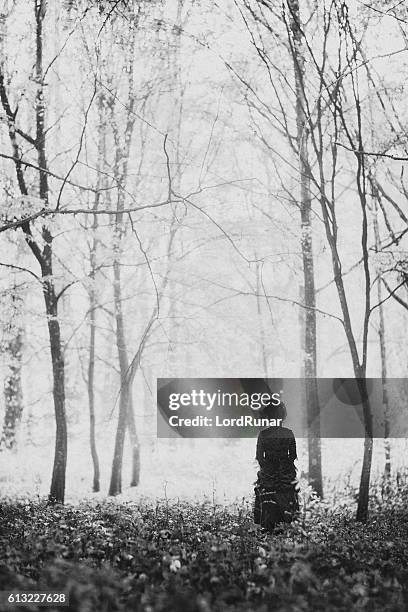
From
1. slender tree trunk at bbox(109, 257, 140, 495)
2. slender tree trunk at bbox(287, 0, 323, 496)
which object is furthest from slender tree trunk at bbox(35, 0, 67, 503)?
slender tree trunk at bbox(287, 0, 323, 496)

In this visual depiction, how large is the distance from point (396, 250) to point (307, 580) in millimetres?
6015

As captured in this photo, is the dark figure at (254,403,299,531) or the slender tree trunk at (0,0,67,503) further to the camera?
the slender tree trunk at (0,0,67,503)

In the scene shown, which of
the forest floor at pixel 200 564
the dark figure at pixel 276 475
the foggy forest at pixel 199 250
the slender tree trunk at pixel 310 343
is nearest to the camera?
the forest floor at pixel 200 564

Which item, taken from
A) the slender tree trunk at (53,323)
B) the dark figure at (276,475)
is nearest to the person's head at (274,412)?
the dark figure at (276,475)

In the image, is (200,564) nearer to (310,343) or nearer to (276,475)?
(276,475)

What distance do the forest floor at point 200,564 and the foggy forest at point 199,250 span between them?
28 mm

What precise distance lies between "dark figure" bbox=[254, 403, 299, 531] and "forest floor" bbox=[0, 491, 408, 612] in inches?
12.0

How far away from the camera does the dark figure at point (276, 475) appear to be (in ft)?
23.1

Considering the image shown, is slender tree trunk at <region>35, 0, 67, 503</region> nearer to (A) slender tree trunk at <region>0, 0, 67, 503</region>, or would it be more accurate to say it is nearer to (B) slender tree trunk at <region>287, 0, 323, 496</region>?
(A) slender tree trunk at <region>0, 0, 67, 503</region>

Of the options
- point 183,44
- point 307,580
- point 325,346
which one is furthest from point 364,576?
point 325,346

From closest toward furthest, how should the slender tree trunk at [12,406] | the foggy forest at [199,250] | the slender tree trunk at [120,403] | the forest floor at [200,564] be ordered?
the forest floor at [200,564], the foggy forest at [199,250], the slender tree trunk at [120,403], the slender tree trunk at [12,406]

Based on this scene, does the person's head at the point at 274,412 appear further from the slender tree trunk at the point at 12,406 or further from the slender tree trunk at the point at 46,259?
the slender tree trunk at the point at 12,406

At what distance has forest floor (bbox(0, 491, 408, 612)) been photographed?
341 centimetres

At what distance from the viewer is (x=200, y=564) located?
446cm
